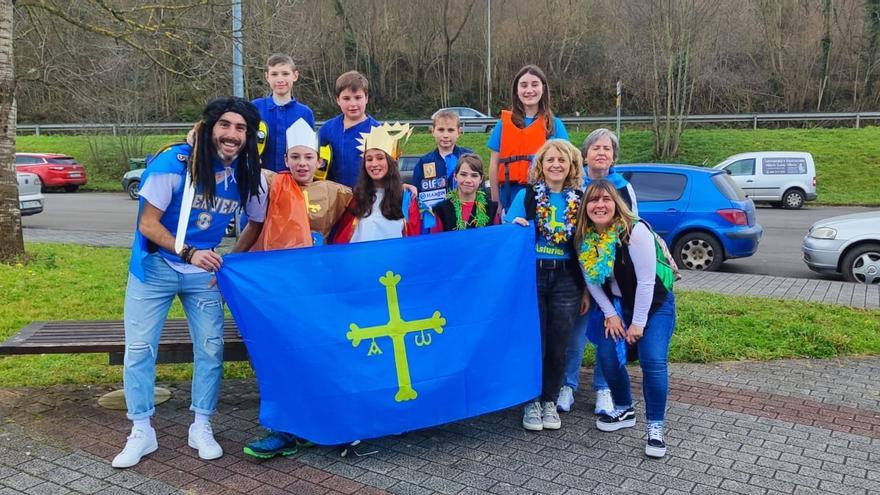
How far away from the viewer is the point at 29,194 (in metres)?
16.1

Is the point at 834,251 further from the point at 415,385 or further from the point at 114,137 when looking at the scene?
the point at 114,137

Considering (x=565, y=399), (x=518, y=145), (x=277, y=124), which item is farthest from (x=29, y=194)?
(x=565, y=399)

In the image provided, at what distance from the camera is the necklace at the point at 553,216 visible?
4406mm

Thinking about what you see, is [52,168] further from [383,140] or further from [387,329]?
[387,329]

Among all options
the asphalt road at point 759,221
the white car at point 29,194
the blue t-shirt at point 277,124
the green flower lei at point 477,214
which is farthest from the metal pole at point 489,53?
the green flower lei at point 477,214

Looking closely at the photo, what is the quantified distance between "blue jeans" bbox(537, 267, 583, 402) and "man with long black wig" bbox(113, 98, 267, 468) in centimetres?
181

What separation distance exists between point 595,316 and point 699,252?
23.3ft

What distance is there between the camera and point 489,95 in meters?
41.0

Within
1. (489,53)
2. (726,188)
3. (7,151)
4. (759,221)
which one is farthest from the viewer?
(489,53)

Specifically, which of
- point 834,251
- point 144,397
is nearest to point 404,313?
point 144,397

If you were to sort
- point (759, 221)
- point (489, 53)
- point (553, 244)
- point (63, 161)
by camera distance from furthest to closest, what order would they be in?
point (489, 53) < point (63, 161) < point (759, 221) < point (553, 244)

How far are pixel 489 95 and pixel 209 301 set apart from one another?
1499 inches

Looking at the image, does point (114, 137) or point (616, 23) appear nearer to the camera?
point (114, 137)

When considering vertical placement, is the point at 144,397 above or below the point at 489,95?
below
